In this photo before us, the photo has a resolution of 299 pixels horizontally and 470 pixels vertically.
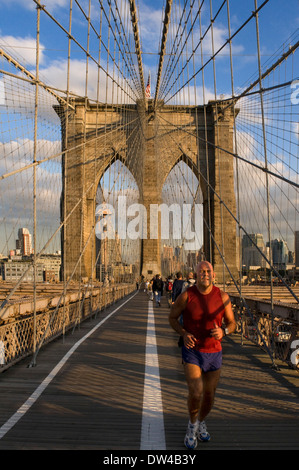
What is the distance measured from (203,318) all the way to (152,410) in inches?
42.8

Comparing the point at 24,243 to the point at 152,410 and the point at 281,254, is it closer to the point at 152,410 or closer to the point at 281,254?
the point at 281,254

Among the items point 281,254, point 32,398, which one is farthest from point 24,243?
point 32,398

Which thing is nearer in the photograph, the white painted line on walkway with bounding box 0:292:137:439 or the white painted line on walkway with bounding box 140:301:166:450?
the white painted line on walkway with bounding box 140:301:166:450

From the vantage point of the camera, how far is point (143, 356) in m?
5.74

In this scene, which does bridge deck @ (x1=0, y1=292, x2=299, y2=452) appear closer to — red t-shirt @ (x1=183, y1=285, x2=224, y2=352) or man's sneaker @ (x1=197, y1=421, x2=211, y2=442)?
man's sneaker @ (x1=197, y1=421, x2=211, y2=442)

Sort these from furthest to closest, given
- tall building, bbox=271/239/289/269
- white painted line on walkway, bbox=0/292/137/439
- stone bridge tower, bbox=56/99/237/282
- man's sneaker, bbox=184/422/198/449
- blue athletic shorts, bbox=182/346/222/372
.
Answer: stone bridge tower, bbox=56/99/237/282
tall building, bbox=271/239/289/269
white painted line on walkway, bbox=0/292/137/439
blue athletic shorts, bbox=182/346/222/372
man's sneaker, bbox=184/422/198/449

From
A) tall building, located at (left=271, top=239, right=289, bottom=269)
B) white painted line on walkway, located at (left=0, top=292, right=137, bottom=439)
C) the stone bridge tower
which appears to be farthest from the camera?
the stone bridge tower

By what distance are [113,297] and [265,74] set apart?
9.86 m

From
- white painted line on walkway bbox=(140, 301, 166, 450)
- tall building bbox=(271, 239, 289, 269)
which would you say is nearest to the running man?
white painted line on walkway bbox=(140, 301, 166, 450)

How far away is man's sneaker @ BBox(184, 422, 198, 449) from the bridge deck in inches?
1.8

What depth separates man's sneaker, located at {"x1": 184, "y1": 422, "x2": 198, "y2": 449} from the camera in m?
2.63

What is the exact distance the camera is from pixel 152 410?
343 cm
